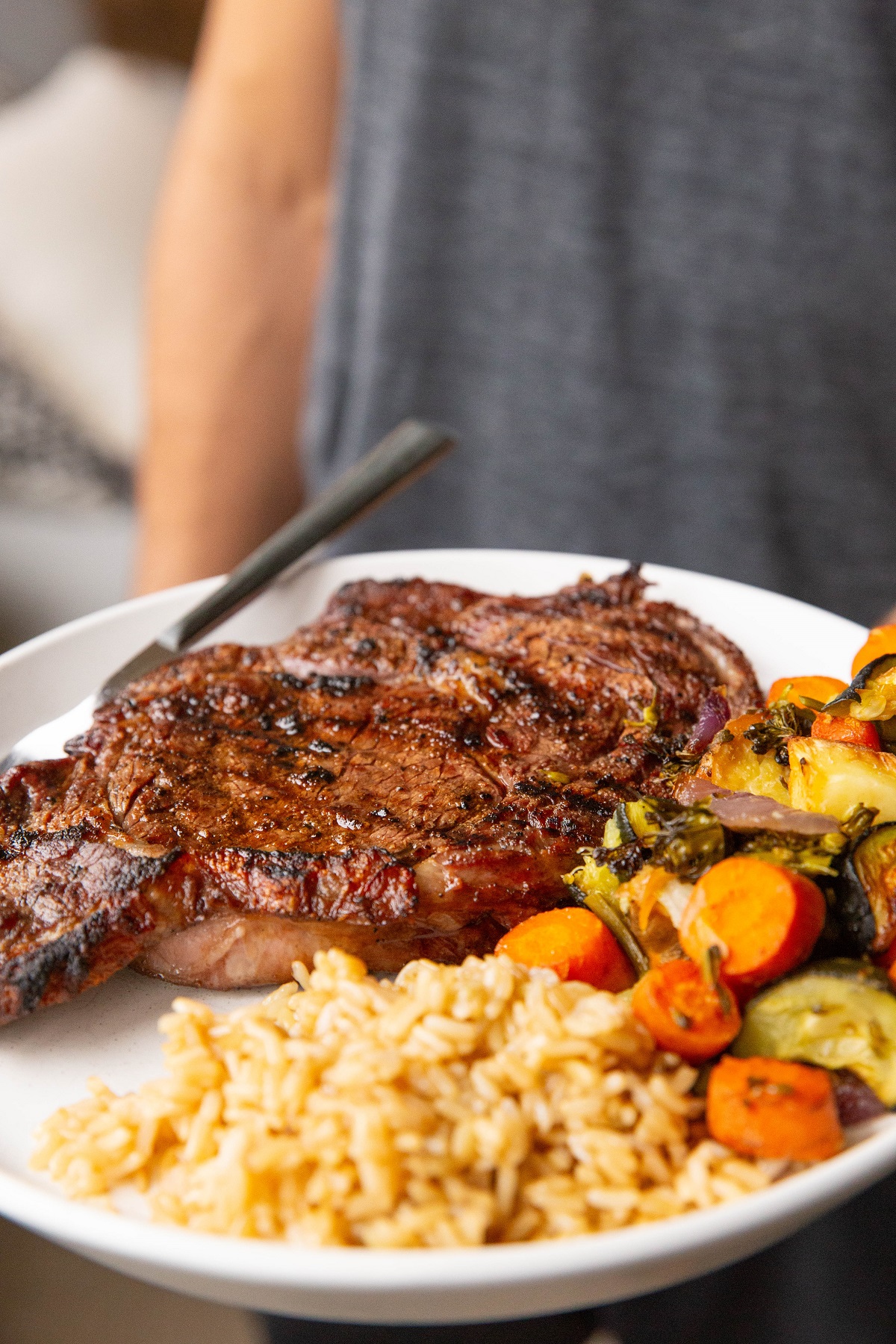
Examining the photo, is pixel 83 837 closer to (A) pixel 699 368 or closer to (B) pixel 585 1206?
(B) pixel 585 1206

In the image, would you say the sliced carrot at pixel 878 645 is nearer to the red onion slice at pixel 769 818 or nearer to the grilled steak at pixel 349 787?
the grilled steak at pixel 349 787

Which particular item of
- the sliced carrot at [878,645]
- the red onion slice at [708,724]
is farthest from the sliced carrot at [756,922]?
the sliced carrot at [878,645]

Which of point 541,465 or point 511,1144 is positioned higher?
point 541,465

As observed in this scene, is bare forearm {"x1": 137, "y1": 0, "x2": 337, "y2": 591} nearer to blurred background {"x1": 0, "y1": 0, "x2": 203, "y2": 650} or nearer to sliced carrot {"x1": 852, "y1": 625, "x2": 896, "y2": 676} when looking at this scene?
sliced carrot {"x1": 852, "y1": 625, "x2": 896, "y2": 676}

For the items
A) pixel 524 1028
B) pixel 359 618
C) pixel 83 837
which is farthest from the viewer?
pixel 359 618

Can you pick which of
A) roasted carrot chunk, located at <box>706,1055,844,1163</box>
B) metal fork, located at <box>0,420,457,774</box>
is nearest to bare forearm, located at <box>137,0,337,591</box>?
metal fork, located at <box>0,420,457,774</box>

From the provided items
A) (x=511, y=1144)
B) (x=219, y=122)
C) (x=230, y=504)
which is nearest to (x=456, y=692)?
(x=511, y=1144)

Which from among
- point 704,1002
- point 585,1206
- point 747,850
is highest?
point 747,850
